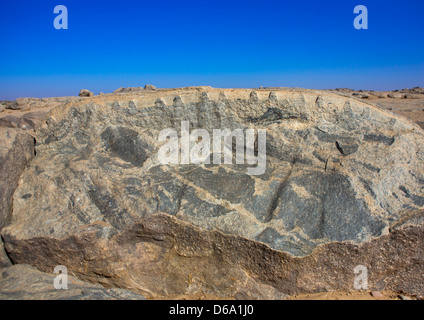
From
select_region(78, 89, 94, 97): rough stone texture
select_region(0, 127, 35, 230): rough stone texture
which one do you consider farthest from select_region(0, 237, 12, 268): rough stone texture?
select_region(78, 89, 94, 97): rough stone texture

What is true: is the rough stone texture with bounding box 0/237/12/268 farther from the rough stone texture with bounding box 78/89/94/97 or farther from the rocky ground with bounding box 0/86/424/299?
the rough stone texture with bounding box 78/89/94/97

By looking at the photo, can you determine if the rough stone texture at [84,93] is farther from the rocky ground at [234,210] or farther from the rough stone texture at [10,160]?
the rocky ground at [234,210]

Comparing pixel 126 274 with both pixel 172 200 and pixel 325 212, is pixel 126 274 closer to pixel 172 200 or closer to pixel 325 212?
pixel 172 200

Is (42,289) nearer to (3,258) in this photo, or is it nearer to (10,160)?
(3,258)

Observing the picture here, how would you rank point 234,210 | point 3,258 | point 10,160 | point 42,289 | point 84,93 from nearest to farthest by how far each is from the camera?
point 42,289
point 234,210
point 3,258
point 10,160
point 84,93

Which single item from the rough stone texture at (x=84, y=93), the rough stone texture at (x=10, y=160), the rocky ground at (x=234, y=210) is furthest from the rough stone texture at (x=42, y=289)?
the rough stone texture at (x=84, y=93)

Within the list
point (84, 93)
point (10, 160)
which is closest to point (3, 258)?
point (10, 160)
